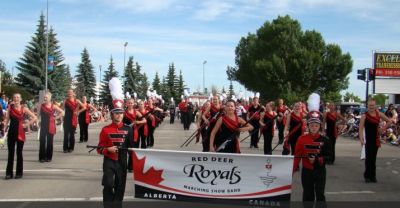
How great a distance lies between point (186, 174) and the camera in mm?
7418

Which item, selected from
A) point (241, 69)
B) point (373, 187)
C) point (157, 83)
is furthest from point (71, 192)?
point (157, 83)

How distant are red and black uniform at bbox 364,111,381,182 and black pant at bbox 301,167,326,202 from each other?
4.32 m

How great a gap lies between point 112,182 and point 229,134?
2.84 m

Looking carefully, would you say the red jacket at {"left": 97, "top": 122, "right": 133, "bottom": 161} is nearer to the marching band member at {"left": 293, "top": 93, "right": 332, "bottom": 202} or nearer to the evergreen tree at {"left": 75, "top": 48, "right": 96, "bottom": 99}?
the marching band member at {"left": 293, "top": 93, "right": 332, "bottom": 202}

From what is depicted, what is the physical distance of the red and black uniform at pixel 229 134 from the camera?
950cm

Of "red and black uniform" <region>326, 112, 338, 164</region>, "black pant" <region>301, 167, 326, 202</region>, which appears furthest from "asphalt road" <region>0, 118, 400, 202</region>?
"black pant" <region>301, 167, 326, 202</region>

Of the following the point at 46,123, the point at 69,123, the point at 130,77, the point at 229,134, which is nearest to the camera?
the point at 229,134

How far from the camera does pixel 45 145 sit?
1487cm

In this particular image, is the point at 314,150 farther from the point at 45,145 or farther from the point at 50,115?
the point at 45,145

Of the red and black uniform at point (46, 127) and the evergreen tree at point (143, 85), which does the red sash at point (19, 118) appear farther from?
the evergreen tree at point (143, 85)

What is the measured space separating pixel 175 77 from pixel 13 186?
362 feet

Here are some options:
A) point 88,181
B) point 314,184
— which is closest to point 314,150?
point 314,184

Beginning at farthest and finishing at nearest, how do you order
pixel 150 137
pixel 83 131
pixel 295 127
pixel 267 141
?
pixel 83 131
pixel 150 137
pixel 267 141
pixel 295 127

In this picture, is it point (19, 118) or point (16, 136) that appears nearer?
point (16, 136)
